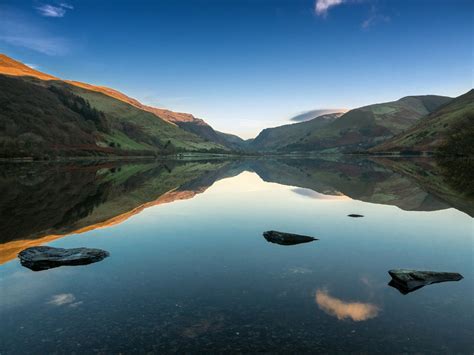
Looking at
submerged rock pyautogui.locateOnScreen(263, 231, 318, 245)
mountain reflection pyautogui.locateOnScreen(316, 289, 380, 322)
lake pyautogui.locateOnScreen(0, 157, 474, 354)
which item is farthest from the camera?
submerged rock pyautogui.locateOnScreen(263, 231, 318, 245)

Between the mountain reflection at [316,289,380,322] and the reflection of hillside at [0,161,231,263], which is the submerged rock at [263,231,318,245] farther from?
the reflection of hillside at [0,161,231,263]

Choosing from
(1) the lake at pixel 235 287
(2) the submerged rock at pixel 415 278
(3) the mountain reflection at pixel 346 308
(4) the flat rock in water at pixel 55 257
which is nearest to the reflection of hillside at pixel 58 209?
(1) the lake at pixel 235 287

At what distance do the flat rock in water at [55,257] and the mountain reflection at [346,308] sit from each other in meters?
15.4

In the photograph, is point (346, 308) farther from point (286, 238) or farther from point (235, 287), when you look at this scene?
point (286, 238)

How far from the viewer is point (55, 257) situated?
2316 cm

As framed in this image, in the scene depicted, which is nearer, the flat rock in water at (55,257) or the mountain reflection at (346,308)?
the mountain reflection at (346,308)

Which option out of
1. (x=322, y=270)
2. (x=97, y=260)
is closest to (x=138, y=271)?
(x=97, y=260)

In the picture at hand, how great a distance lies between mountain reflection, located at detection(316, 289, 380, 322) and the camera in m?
15.2

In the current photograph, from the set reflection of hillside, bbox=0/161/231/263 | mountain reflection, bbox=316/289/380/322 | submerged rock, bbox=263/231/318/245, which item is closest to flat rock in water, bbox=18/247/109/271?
reflection of hillside, bbox=0/161/231/263

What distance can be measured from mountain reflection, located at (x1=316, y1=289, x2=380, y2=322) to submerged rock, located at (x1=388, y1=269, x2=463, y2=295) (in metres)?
3.38

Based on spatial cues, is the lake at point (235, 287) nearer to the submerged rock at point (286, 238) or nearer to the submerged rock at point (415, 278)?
the submerged rock at point (415, 278)

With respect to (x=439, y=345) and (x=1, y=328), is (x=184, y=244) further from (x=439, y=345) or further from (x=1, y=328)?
(x=439, y=345)

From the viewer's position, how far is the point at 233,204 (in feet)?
168

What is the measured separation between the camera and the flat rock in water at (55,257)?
2245 centimetres
